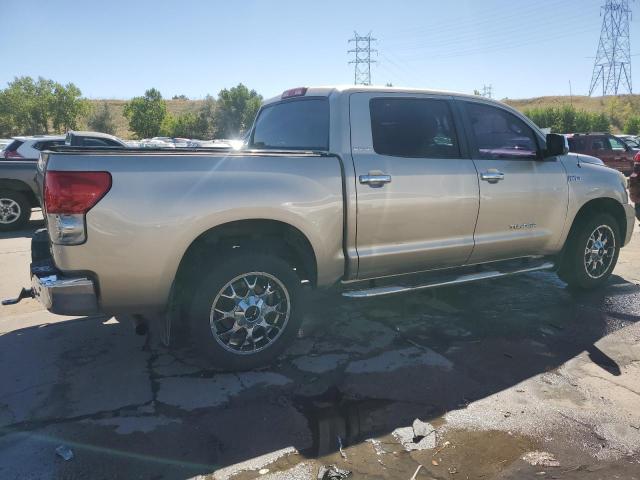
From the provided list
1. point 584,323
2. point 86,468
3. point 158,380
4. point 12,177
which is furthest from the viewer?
point 12,177

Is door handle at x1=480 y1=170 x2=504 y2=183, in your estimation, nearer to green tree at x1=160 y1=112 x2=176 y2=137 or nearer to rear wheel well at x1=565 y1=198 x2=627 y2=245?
rear wheel well at x1=565 y1=198 x2=627 y2=245

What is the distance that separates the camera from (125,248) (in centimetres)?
305

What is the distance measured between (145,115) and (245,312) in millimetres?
75600

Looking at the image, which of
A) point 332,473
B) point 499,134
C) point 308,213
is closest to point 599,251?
point 499,134

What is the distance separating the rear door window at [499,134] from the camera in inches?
178

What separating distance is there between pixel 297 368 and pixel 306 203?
3.89ft

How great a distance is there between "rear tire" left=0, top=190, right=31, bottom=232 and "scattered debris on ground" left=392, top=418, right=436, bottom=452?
886 cm

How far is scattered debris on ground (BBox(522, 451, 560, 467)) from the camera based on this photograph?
2615mm

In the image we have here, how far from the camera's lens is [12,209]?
929 cm

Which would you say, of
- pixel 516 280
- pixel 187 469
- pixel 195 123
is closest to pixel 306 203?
pixel 187 469

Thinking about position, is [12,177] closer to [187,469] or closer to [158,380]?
[158,380]

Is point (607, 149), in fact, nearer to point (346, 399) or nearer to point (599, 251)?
point (599, 251)

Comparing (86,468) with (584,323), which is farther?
(584,323)

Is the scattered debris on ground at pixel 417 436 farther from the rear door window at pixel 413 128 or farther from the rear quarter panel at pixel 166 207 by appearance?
the rear door window at pixel 413 128
